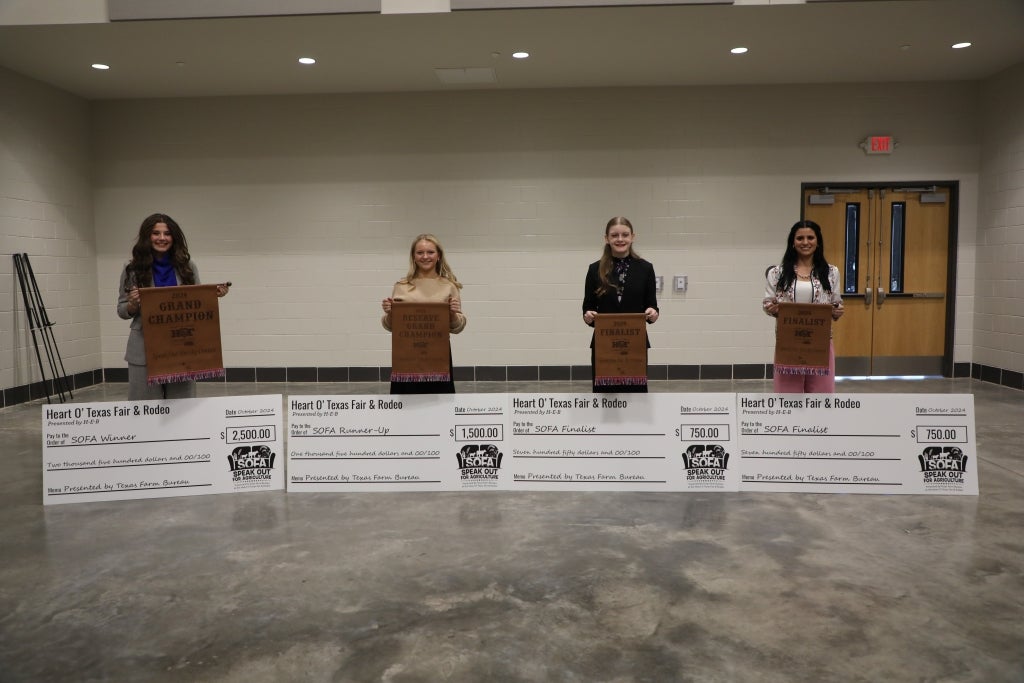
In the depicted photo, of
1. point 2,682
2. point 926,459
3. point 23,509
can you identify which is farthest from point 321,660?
point 926,459

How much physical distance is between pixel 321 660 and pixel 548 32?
192 inches

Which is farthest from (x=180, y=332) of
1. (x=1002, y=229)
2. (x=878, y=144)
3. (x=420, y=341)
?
(x=1002, y=229)

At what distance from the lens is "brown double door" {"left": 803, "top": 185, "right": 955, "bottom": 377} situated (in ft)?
23.6

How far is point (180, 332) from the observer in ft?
11.2

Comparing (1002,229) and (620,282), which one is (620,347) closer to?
(620,282)

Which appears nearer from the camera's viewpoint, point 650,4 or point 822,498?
point 822,498

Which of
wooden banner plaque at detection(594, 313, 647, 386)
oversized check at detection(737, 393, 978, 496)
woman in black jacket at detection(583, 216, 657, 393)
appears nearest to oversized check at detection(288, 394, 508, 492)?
wooden banner plaque at detection(594, 313, 647, 386)

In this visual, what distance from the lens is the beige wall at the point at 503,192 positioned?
23.3 feet

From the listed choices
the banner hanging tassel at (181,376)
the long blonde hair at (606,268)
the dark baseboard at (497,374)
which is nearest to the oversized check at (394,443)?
the banner hanging tassel at (181,376)

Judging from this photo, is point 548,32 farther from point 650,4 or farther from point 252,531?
point 252,531

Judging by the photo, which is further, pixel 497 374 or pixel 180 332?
pixel 497 374

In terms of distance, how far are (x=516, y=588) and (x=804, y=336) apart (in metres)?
1.98

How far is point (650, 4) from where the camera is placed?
4.91 m

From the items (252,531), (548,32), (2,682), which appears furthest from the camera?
(548,32)
